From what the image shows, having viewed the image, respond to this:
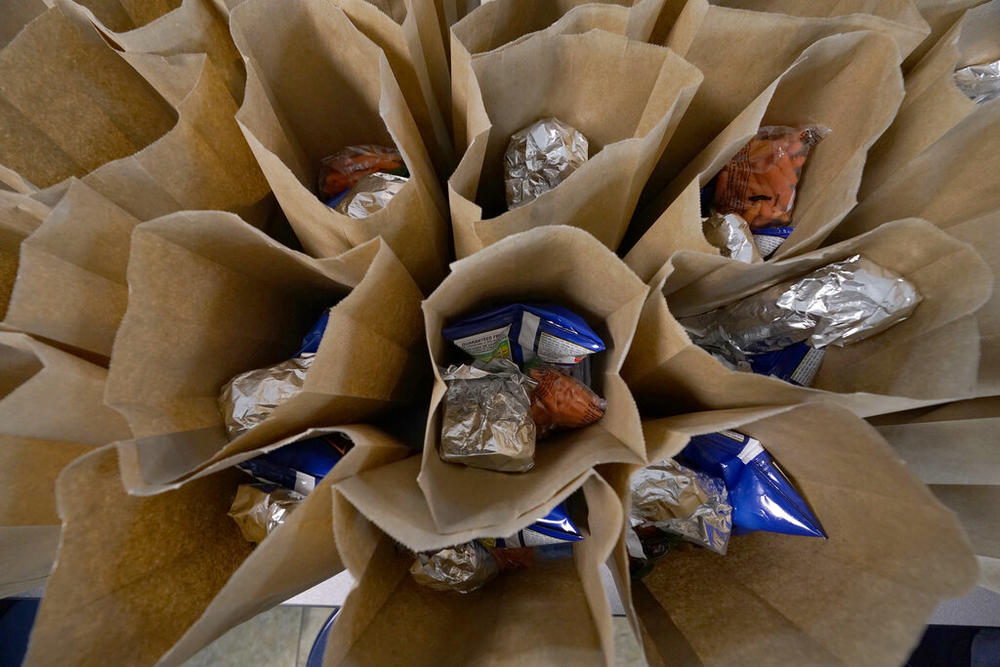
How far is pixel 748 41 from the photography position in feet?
1.65

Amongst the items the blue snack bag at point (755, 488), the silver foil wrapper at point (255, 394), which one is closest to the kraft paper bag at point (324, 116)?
the silver foil wrapper at point (255, 394)

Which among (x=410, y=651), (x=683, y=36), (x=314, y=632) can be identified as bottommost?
(x=314, y=632)

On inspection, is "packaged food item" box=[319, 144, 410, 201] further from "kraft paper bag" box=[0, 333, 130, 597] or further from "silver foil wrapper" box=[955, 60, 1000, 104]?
"silver foil wrapper" box=[955, 60, 1000, 104]

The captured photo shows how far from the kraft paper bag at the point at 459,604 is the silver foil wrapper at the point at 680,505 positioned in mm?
65

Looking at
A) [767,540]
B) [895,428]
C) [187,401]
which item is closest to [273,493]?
[187,401]

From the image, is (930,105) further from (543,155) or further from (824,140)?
(543,155)

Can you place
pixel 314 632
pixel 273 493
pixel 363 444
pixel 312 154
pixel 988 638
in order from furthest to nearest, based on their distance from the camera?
pixel 314 632 → pixel 988 638 → pixel 312 154 → pixel 273 493 → pixel 363 444

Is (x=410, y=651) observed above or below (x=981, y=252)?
below

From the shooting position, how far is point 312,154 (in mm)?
626

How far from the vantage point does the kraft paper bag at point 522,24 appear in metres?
0.48

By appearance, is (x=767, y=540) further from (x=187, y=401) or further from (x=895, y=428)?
(x=187, y=401)

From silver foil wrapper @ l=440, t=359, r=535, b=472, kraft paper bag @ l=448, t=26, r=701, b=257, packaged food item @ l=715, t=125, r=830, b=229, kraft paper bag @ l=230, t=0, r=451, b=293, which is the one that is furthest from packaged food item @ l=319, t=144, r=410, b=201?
packaged food item @ l=715, t=125, r=830, b=229

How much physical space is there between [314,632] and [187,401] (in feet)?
1.91

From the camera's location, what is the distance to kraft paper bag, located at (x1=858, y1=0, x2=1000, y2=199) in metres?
0.49
